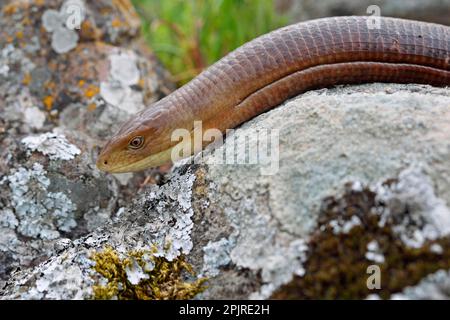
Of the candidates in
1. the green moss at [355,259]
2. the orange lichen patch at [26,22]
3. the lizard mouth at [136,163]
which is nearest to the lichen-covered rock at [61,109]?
the orange lichen patch at [26,22]

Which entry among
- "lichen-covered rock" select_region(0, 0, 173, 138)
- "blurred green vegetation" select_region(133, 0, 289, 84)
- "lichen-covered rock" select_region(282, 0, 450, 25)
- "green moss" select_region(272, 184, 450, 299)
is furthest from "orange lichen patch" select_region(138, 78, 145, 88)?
"lichen-covered rock" select_region(282, 0, 450, 25)

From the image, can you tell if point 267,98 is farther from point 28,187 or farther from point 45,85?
point 45,85

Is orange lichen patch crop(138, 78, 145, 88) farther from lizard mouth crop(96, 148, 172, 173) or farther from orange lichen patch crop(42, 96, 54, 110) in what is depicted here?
lizard mouth crop(96, 148, 172, 173)

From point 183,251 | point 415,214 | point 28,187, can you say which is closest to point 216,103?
point 183,251

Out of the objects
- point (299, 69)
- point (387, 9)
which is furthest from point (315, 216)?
point (387, 9)

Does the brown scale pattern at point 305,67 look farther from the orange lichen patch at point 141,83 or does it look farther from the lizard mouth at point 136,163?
the orange lichen patch at point 141,83
